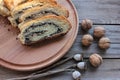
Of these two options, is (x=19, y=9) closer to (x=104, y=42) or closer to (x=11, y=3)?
(x=11, y=3)

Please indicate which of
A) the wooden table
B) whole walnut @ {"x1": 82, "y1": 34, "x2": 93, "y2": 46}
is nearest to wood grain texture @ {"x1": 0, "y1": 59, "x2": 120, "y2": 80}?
the wooden table

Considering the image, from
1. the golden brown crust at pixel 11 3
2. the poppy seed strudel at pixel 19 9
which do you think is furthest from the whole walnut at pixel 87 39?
the golden brown crust at pixel 11 3

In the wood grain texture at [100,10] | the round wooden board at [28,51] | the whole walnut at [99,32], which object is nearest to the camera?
the round wooden board at [28,51]

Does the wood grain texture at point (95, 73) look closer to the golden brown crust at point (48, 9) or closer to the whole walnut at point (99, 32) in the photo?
the whole walnut at point (99, 32)

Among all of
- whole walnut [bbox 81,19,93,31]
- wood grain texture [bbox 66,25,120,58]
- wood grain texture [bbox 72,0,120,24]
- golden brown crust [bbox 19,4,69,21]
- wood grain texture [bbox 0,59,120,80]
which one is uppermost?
golden brown crust [bbox 19,4,69,21]

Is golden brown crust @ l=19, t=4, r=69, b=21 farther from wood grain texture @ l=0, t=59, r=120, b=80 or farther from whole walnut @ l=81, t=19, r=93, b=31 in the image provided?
wood grain texture @ l=0, t=59, r=120, b=80

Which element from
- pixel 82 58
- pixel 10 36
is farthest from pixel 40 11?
pixel 82 58

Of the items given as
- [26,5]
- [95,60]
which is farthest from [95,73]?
[26,5]
